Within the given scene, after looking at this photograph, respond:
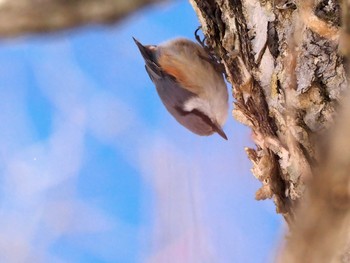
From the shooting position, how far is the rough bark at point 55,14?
25 cm

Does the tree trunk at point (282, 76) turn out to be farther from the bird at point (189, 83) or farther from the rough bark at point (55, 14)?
the rough bark at point (55, 14)

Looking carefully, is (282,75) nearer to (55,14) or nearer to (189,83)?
(189,83)

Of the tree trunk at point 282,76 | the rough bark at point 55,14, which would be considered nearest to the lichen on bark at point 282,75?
the tree trunk at point 282,76

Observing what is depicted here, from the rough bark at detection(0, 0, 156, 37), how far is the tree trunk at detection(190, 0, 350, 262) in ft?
1.09

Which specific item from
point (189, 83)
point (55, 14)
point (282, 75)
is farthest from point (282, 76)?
point (55, 14)

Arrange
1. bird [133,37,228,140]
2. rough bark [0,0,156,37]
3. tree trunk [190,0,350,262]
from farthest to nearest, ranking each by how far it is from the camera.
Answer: bird [133,37,228,140] → tree trunk [190,0,350,262] → rough bark [0,0,156,37]

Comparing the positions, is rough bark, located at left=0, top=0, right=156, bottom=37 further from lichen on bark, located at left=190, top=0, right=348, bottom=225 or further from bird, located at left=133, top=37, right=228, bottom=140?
bird, located at left=133, top=37, right=228, bottom=140

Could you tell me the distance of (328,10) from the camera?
60 cm

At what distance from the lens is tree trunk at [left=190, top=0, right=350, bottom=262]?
64 cm

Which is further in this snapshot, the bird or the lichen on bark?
the bird

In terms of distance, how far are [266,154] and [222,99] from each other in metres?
0.17

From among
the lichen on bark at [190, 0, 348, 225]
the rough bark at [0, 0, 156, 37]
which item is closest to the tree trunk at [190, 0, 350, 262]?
the lichen on bark at [190, 0, 348, 225]

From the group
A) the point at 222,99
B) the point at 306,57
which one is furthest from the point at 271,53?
the point at 222,99

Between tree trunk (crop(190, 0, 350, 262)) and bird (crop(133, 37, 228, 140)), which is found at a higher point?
bird (crop(133, 37, 228, 140))
